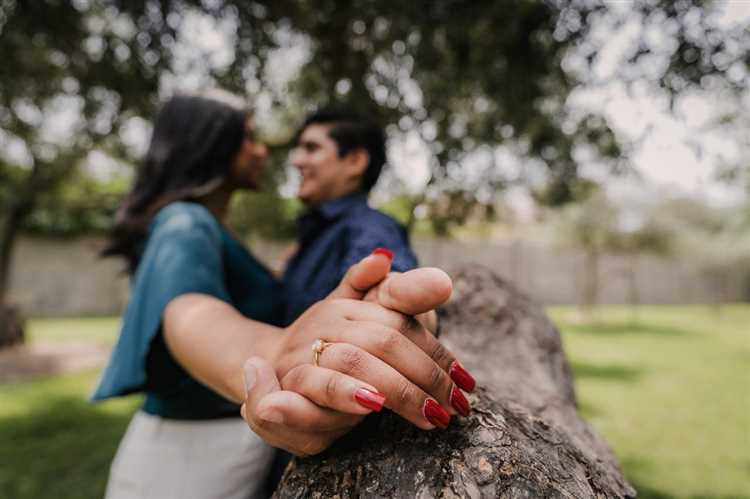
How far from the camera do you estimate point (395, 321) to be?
0.86 metres

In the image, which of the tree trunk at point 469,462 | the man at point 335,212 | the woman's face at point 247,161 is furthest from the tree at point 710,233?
the tree trunk at point 469,462

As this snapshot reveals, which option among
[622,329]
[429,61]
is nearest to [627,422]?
[429,61]

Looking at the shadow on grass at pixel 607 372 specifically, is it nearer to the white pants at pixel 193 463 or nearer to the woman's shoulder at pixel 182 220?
the white pants at pixel 193 463

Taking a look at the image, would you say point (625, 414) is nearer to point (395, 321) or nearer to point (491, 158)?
point (491, 158)

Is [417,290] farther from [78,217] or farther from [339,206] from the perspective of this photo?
[78,217]

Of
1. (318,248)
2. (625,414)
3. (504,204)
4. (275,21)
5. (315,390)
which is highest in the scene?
(275,21)

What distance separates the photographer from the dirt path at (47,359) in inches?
342

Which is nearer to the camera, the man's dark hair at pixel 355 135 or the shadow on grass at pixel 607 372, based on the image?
the man's dark hair at pixel 355 135

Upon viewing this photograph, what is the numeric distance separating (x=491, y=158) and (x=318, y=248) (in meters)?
2.75

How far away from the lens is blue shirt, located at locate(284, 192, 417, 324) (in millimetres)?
1390

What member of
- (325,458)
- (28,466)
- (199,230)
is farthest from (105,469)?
(325,458)

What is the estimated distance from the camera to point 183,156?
1939 millimetres

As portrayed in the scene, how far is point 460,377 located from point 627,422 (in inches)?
266

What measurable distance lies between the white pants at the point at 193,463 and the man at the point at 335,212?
0.39 meters
